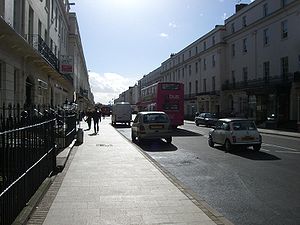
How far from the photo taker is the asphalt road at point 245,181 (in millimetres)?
6746

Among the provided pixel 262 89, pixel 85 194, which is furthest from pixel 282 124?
pixel 85 194

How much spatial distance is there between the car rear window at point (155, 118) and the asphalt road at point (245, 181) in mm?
3894

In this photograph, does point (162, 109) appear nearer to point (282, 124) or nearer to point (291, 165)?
point (282, 124)

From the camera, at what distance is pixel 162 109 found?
30.8m

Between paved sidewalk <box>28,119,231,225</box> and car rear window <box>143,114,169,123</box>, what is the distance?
8.65 m

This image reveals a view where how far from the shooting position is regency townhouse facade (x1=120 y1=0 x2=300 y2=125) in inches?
1516

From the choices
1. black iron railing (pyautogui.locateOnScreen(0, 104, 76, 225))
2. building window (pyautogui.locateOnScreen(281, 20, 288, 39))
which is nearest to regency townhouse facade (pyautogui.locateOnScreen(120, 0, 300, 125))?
building window (pyautogui.locateOnScreen(281, 20, 288, 39))

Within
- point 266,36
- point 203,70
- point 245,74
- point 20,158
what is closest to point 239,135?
point 20,158

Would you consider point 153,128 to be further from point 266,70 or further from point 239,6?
point 239,6

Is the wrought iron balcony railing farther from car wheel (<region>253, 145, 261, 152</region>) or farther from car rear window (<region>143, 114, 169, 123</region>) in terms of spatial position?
car wheel (<region>253, 145, 261, 152</region>)

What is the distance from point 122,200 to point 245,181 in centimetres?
372

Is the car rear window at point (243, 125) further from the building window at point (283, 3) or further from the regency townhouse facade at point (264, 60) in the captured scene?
the building window at point (283, 3)

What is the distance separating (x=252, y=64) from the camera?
47.9 meters

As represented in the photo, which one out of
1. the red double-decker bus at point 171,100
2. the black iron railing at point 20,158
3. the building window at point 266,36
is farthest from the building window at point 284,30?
the black iron railing at point 20,158
